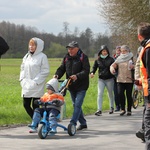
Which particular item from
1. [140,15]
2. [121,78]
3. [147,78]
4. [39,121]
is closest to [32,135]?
[39,121]

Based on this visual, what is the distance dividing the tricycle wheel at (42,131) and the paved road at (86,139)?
0.26 feet

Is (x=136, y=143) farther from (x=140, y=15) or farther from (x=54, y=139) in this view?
(x=140, y=15)

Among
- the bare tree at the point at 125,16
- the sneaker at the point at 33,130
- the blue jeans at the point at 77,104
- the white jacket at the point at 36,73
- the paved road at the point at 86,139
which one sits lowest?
the paved road at the point at 86,139

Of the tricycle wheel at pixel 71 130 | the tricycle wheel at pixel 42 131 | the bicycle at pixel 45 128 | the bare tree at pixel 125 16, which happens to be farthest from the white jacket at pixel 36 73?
the bare tree at pixel 125 16

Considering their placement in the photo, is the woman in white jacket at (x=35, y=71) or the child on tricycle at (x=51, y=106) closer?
the child on tricycle at (x=51, y=106)

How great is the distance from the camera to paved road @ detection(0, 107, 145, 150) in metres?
7.56

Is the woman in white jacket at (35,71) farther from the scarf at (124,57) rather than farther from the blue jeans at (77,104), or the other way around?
the scarf at (124,57)

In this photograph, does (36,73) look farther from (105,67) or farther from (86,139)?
(105,67)

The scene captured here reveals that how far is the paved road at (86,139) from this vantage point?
7.56m

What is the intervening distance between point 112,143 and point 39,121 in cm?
154

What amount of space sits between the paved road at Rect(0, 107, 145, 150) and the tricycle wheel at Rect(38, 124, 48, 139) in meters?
0.08

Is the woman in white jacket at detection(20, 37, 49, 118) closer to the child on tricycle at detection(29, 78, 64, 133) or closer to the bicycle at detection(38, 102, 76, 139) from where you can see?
the child on tricycle at detection(29, 78, 64, 133)

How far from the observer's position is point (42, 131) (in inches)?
327

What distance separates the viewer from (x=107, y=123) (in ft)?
34.8
